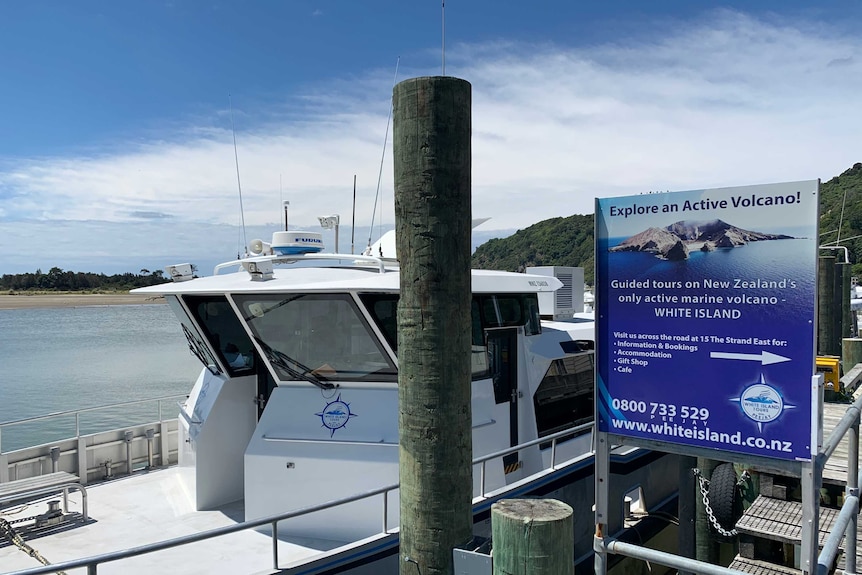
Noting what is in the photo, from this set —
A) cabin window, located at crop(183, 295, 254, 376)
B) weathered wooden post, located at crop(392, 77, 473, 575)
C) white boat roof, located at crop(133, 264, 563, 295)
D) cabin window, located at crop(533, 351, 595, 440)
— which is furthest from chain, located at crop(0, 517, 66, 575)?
cabin window, located at crop(533, 351, 595, 440)

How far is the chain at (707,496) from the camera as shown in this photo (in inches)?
254

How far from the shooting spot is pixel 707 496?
23.3 ft

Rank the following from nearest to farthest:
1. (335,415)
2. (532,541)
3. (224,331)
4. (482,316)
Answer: (532,541) → (335,415) → (482,316) → (224,331)

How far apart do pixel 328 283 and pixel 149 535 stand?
2.73 meters

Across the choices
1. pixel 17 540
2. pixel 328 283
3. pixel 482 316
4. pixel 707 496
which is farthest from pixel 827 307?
pixel 17 540

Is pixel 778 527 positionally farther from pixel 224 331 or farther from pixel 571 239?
pixel 571 239

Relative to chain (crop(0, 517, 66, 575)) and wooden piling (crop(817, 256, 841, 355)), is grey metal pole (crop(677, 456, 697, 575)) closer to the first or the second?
wooden piling (crop(817, 256, 841, 355))

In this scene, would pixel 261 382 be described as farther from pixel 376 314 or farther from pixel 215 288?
pixel 376 314

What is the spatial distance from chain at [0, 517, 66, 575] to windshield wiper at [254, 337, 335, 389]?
2206mm

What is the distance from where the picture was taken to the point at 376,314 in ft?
17.8

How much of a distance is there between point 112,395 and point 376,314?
21320mm

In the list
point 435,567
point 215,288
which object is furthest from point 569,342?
point 435,567

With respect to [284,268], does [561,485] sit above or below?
below

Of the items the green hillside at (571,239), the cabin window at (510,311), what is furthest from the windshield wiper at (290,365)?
the green hillside at (571,239)
